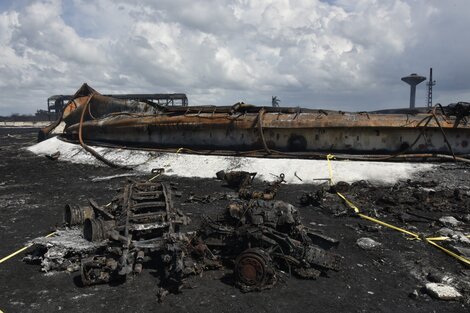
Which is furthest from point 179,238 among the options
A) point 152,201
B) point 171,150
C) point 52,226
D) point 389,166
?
point 171,150

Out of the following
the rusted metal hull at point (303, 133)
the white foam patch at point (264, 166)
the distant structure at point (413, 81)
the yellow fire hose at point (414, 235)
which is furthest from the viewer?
the distant structure at point (413, 81)

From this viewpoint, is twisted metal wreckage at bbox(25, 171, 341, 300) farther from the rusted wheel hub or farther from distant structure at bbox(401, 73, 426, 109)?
distant structure at bbox(401, 73, 426, 109)

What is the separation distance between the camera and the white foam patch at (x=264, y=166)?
43.2 feet

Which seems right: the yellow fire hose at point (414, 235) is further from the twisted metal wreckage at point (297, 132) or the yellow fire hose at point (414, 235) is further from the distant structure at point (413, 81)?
the distant structure at point (413, 81)

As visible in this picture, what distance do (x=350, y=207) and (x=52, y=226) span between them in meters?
8.10

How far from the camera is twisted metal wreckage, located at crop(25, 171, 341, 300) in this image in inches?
236

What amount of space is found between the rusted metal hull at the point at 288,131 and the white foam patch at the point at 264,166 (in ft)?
3.68

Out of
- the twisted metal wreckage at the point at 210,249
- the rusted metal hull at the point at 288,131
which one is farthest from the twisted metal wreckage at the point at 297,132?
the twisted metal wreckage at the point at 210,249

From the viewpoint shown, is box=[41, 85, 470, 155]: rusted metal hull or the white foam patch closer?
the white foam patch

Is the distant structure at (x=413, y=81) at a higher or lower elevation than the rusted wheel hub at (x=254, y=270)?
higher

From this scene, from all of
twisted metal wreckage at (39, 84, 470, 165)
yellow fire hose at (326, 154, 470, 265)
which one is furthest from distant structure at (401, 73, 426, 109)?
yellow fire hose at (326, 154, 470, 265)

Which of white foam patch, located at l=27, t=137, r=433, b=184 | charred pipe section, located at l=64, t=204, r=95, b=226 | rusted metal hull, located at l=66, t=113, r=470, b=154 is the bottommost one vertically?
charred pipe section, located at l=64, t=204, r=95, b=226

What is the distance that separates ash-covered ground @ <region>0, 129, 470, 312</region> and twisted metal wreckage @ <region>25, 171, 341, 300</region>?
0.21 m

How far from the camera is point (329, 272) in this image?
21.5 ft
